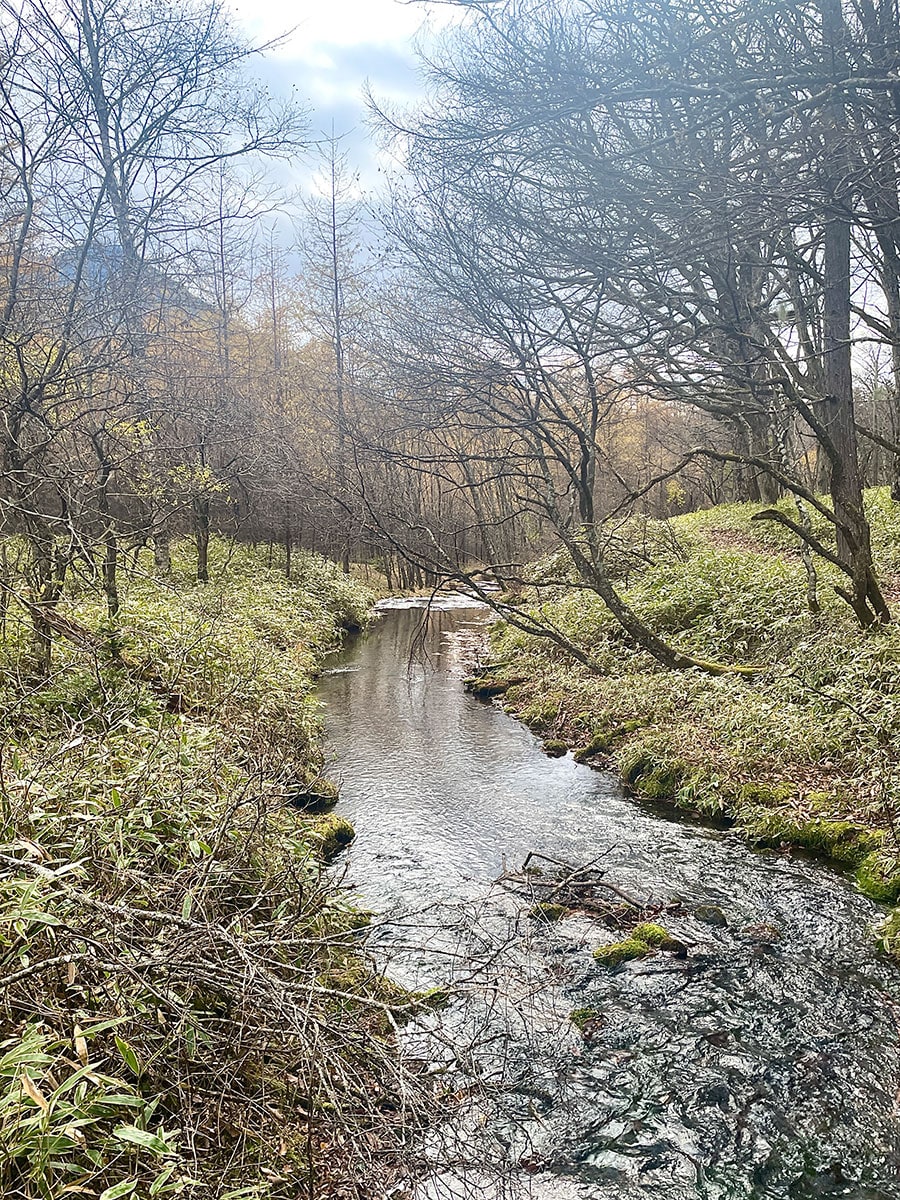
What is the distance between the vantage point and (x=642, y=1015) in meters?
4.22

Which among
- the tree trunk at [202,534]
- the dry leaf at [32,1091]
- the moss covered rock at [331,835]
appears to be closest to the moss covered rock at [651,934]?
the moss covered rock at [331,835]

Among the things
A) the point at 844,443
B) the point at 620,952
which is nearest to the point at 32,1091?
the point at 620,952

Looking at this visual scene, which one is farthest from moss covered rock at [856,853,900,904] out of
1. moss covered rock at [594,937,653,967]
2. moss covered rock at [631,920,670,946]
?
moss covered rock at [594,937,653,967]

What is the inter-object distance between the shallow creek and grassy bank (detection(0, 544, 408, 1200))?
498 millimetres

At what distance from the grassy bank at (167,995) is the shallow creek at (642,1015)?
50 centimetres

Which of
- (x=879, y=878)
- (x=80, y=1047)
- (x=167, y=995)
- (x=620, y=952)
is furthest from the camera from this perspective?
(x=879, y=878)

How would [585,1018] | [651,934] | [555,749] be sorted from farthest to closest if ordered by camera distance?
[555,749] → [651,934] → [585,1018]

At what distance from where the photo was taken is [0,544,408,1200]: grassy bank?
2.27 metres

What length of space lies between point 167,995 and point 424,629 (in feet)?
18.7

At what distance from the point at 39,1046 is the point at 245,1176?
2.94ft

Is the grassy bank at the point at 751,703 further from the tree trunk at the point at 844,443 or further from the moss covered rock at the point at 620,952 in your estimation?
the moss covered rock at the point at 620,952

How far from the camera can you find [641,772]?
25.9 ft

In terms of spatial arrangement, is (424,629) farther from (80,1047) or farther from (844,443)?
(80,1047)

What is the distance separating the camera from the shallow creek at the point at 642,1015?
127 inches
